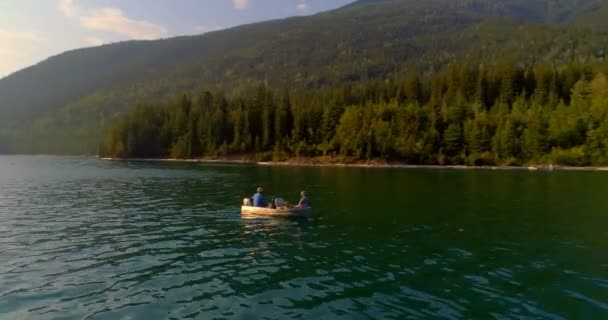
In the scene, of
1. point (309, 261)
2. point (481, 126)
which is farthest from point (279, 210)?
point (481, 126)

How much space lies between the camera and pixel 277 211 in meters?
48.0

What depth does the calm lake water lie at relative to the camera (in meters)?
22.2

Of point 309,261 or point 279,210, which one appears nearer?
point 309,261

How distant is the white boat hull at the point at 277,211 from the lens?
157 ft

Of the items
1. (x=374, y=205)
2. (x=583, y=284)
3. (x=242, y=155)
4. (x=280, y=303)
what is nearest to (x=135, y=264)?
(x=280, y=303)

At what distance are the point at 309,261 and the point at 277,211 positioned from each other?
17438 millimetres

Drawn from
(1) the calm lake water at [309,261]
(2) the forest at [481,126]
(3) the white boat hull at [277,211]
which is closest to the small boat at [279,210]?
(3) the white boat hull at [277,211]

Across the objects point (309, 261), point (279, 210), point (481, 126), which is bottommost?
point (309, 261)

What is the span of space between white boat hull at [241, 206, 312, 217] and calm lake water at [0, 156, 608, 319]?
88 centimetres

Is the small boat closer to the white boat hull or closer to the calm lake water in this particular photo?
the white boat hull

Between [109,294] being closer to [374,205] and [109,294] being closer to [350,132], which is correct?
[374,205]

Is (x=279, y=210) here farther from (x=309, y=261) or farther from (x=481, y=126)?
(x=481, y=126)

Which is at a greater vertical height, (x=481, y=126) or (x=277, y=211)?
(x=481, y=126)

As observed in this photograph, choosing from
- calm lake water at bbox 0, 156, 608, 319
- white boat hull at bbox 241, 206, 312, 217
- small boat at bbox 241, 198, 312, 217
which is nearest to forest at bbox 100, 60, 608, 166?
calm lake water at bbox 0, 156, 608, 319
